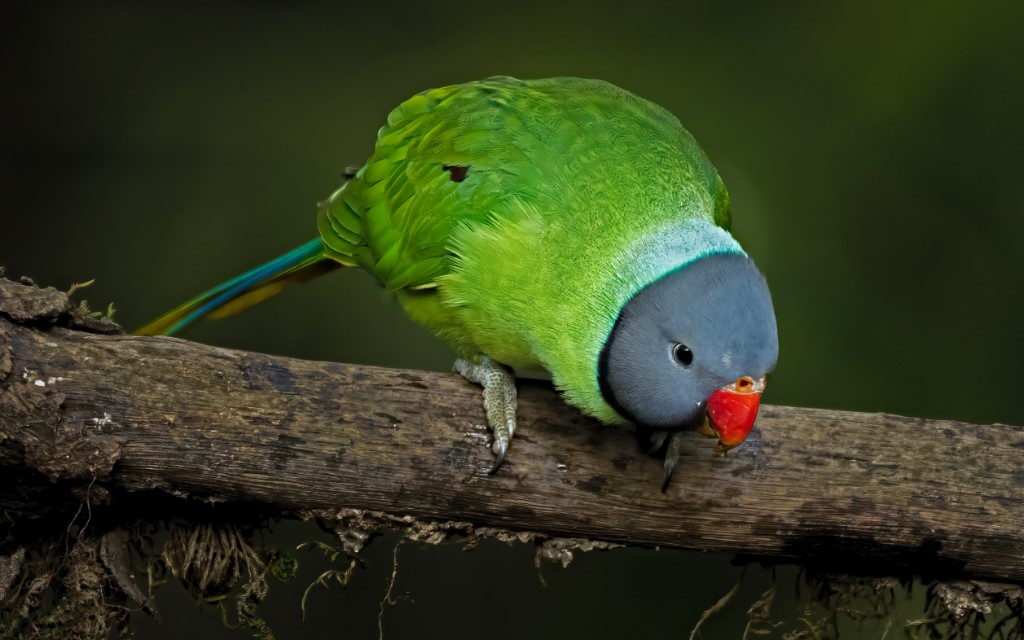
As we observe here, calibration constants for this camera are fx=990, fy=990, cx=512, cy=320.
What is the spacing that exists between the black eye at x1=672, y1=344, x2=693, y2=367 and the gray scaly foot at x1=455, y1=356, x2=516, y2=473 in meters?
0.45

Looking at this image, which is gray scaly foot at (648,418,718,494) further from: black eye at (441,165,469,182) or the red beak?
black eye at (441,165,469,182)

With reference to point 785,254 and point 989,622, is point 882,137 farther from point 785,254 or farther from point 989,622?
point 989,622

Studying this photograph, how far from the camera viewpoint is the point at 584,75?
13.1 feet

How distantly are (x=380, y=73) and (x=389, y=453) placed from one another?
236 cm

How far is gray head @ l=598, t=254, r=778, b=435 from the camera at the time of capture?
1940 millimetres

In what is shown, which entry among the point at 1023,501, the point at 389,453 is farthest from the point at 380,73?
the point at 1023,501

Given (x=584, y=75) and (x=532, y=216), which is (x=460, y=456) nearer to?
(x=532, y=216)

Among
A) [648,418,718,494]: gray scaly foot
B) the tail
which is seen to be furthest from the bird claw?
the tail

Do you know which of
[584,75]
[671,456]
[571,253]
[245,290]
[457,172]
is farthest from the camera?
[584,75]

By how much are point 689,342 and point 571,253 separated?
13.7 inches

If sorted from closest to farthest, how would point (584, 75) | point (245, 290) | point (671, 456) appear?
1. point (671, 456)
2. point (245, 290)
3. point (584, 75)

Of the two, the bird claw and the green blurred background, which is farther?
the green blurred background

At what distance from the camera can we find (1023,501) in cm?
234

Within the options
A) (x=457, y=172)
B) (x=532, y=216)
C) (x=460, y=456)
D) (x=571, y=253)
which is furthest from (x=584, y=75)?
(x=460, y=456)
